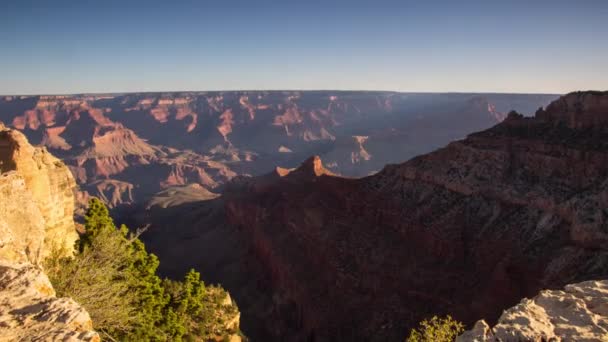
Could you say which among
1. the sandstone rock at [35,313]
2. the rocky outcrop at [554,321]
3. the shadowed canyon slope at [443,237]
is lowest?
the shadowed canyon slope at [443,237]

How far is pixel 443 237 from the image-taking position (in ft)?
136

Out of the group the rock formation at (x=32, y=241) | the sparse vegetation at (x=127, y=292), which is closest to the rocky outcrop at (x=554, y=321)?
the rock formation at (x=32, y=241)

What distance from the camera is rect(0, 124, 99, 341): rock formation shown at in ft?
32.3

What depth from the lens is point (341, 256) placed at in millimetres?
47594

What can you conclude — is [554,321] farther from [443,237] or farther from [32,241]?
[443,237]

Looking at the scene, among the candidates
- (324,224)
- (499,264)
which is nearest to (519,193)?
(499,264)

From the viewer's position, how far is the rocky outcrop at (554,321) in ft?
35.2

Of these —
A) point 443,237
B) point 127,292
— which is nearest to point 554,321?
point 127,292

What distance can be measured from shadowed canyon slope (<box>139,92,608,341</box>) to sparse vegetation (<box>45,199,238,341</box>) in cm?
1382

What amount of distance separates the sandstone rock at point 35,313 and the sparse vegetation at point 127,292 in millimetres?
3690

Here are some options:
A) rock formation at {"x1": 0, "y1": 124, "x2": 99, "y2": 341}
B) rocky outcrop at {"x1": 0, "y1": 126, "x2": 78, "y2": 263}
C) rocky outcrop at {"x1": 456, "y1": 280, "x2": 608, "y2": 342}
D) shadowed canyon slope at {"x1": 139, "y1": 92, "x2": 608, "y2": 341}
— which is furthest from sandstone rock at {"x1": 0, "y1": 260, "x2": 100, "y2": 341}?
shadowed canyon slope at {"x1": 139, "y1": 92, "x2": 608, "y2": 341}

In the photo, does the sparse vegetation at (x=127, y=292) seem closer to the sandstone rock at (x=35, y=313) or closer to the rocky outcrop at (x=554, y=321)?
the sandstone rock at (x=35, y=313)

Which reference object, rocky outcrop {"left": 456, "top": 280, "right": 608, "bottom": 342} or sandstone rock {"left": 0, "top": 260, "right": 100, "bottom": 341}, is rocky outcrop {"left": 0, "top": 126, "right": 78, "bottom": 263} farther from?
rocky outcrop {"left": 456, "top": 280, "right": 608, "bottom": 342}

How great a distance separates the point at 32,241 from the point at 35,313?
7.81 meters
